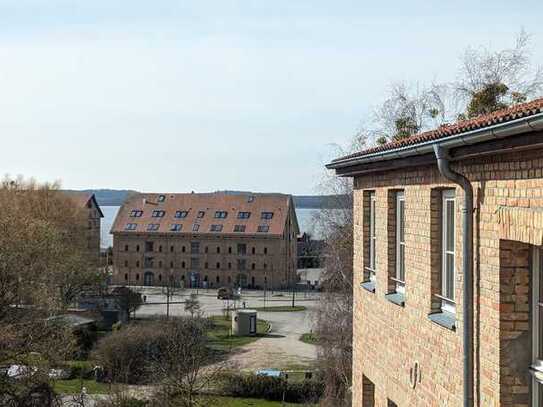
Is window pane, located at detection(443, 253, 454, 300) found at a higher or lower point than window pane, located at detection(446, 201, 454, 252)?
lower

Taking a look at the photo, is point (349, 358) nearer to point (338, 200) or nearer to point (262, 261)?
point (338, 200)

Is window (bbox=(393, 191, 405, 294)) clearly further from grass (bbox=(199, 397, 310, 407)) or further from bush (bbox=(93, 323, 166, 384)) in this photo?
bush (bbox=(93, 323, 166, 384))

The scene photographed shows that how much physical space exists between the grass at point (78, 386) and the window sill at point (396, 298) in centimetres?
2617

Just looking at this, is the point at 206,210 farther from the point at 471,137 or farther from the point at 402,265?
the point at 471,137

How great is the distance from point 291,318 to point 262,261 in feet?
69.7

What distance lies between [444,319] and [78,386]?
30875mm

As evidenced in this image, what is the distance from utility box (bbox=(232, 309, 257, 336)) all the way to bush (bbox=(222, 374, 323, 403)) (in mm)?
17060

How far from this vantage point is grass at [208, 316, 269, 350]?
48.8m

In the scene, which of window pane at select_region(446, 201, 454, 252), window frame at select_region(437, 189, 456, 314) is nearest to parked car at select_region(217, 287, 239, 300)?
window frame at select_region(437, 189, 456, 314)

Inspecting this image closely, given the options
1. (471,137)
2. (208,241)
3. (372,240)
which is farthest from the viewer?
(208,241)

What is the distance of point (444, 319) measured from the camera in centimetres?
798

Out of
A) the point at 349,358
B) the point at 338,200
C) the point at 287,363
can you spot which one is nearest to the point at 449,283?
the point at 349,358

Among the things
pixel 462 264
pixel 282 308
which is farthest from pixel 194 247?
pixel 462 264

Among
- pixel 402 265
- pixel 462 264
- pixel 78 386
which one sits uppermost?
pixel 462 264
